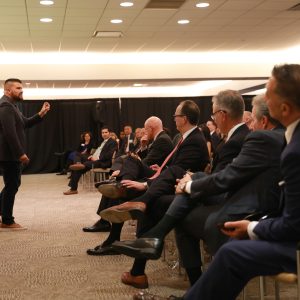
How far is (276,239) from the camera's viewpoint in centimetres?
189

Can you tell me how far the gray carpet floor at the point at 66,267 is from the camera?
3.23 m

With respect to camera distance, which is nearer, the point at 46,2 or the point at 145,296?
the point at 145,296

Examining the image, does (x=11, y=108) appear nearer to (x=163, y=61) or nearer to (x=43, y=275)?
(x=43, y=275)

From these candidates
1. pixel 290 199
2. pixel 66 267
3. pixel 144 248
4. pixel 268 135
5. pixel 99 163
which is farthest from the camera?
pixel 99 163

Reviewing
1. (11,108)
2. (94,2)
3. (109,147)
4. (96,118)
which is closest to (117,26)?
(94,2)

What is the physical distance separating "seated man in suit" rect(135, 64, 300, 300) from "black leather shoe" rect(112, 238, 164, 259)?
777 millimetres

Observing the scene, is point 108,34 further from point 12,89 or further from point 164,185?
point 164,185

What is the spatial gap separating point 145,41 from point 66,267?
5.86 metres

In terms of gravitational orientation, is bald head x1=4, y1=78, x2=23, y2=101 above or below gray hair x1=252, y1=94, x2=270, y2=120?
above

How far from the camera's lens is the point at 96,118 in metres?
15.7

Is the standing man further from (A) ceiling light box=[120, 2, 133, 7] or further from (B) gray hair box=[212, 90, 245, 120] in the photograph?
(B) gray hair box=[212, 90, 245, 120]

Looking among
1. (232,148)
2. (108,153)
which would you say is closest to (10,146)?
(232,148)

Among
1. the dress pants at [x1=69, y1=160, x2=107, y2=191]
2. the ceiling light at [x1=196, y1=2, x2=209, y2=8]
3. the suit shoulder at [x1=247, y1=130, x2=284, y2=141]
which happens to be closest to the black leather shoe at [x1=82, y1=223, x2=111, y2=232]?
the suit shoulder at [x1=247, y1=130, x2=284, y2=141]

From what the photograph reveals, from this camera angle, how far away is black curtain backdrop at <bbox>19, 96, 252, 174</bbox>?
15953 mm
